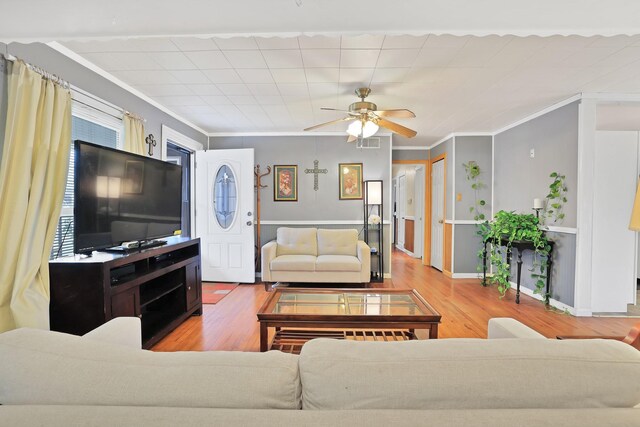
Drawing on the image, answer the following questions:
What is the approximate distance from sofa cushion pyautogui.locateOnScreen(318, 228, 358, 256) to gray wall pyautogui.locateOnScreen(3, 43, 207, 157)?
245 centimetres

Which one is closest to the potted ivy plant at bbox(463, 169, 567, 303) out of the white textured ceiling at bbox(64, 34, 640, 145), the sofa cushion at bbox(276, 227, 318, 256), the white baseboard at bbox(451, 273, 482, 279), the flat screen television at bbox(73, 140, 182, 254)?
the white baseboard at bbox(451, 273, 482, 279)

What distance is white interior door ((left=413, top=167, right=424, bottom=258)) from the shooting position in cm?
629

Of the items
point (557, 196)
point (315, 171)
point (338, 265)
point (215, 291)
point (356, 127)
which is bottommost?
point (215, 291)

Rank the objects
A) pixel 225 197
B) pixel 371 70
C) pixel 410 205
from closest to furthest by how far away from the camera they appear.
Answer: pixel 371 70, pixel 225 197, pixel 410 205

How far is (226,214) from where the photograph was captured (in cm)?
442

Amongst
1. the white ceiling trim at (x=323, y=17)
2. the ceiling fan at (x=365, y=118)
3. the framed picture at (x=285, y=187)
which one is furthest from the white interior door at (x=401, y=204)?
the white ceiling trim at (x=323, y=17)

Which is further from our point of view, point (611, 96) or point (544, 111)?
point (544, 111)

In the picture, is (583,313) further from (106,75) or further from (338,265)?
(106,75)

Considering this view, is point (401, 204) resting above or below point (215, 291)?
above

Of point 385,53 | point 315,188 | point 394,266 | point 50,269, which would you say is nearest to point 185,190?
point 315,188

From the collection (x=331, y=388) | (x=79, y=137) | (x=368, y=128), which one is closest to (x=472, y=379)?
(x=331, y=388)

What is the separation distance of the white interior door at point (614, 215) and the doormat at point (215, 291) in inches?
166

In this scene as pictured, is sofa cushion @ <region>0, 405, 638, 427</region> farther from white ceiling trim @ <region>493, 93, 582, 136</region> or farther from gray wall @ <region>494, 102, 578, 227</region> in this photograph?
white ceiling trim @ <region>493, 93, 582, 136</region>

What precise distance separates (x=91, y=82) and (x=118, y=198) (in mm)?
1058
